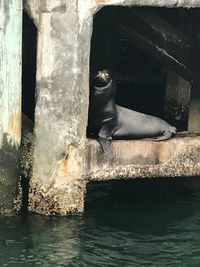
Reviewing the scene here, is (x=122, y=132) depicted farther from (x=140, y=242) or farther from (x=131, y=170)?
(x=140, y=242)

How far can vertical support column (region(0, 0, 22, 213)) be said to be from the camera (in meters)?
6.79

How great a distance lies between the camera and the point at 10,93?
6.93 metres

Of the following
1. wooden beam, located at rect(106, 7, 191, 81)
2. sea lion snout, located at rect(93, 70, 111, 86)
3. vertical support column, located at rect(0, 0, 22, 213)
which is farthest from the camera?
wooden beam, located at rect(106, 7, 191, 81)

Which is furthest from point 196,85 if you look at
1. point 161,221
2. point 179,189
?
point 161,221

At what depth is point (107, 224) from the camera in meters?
7.48

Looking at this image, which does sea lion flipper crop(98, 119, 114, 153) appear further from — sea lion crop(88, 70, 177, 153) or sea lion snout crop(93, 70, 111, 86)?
sea lion snout crop(93, 70, 111, 86)

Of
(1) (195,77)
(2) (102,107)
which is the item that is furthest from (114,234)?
(1) (195,77)

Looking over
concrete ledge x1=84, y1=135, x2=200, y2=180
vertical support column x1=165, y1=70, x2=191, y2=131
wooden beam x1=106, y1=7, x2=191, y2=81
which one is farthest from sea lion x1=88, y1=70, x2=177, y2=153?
vertical support column x1=165, y1=70, x2=191, y2=131

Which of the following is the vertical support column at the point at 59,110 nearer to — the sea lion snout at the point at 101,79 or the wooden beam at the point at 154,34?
the sea lion snout at the point at 101,79

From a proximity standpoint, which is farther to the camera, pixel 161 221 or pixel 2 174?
pixel 161 221

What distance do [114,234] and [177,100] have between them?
11.6ft

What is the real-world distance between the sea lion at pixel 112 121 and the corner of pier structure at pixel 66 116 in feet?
1.05

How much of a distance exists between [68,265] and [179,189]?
2914mm

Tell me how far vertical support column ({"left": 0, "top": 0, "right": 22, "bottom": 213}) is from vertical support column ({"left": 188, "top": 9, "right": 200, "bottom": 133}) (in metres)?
2.52
